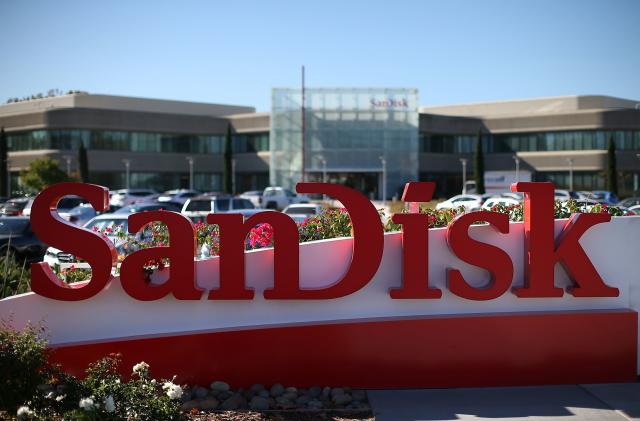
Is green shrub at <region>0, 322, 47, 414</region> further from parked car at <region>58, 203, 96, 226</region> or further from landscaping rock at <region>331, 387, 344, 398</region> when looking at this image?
parked car at <region>58, 203, 96, 226</region>

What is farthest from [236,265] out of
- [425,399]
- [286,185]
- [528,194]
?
[286,185]

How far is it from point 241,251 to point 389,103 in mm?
58164

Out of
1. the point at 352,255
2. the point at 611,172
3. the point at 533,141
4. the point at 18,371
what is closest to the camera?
the point at 18,371

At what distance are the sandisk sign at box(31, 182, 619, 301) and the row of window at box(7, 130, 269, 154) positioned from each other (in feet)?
201

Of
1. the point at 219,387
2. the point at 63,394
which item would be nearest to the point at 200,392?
the point at 219,387

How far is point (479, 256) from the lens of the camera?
29.6ft

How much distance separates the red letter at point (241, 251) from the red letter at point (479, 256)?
1.98 meters

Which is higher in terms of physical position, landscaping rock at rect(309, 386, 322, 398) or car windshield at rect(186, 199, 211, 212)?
car windshield at rect(186, 199, 211, 212)

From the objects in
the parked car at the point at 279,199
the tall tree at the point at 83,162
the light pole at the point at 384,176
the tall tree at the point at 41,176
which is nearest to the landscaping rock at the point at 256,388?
the parked car at the point at 279,199

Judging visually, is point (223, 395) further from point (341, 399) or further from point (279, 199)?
point (279, 199)

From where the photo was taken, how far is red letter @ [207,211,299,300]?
887 cm

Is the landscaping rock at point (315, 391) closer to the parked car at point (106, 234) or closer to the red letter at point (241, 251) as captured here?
the red letter at point (241, 251)

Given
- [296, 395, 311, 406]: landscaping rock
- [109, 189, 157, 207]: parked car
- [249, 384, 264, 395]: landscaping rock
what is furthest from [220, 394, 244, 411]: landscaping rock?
[109, 189, 157, 207]: parked car

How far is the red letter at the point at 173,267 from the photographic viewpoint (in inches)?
348
